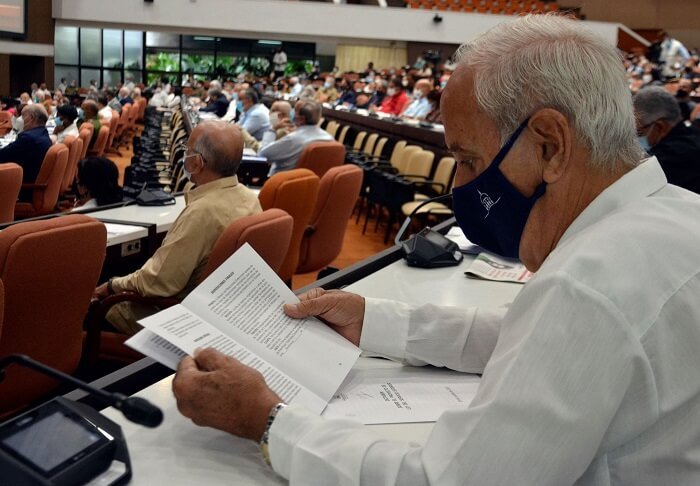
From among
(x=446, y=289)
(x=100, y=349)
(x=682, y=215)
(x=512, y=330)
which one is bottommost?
(x=100, y=349)

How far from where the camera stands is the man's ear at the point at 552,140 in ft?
3.09

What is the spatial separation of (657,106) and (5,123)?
8936 mm

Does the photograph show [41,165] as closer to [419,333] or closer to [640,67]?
[419,333]

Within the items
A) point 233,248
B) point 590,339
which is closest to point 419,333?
point 590,339

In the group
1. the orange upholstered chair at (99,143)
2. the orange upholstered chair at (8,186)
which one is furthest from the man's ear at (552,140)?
the orange upholstered chair at (99,143)

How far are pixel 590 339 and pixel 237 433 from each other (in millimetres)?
483

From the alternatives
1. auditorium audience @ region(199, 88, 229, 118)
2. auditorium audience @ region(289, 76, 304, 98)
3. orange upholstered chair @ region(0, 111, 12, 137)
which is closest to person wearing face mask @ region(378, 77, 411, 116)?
auditorium audience @ region(199, 88, 229, 118)

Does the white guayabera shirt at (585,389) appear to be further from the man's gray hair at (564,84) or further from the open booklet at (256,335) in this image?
the open booklet at (256,335)

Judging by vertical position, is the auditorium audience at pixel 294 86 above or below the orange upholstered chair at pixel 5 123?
above

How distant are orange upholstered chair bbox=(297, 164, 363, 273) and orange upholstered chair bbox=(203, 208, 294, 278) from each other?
137 centimetres

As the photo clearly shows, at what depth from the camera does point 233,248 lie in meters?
2.22

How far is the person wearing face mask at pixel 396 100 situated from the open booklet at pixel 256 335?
1195cm

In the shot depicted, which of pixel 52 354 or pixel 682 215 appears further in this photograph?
pixel 52 354

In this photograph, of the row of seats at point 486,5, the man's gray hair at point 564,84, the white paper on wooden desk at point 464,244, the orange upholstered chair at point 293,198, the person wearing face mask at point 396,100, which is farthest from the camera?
the row of seats at point 486,5
